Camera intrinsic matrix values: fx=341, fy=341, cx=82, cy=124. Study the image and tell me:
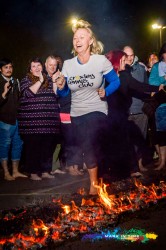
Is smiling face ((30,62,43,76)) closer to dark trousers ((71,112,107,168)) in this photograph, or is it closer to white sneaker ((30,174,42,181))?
dark trousers ((71,112,107,168))

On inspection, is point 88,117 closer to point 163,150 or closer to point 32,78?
point 32,78

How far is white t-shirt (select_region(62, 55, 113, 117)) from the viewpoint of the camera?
485cm

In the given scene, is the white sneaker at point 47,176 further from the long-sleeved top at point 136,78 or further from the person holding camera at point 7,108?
the long-sleeved top at point 136,78

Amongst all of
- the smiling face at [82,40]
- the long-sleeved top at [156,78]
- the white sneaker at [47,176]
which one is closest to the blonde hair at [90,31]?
the smiling face at [82,40]

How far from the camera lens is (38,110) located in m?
6.57

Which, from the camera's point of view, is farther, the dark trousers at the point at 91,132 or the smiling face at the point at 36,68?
the smiling face at the point at 36,68

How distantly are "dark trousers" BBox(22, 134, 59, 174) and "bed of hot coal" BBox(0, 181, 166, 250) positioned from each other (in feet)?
6.08

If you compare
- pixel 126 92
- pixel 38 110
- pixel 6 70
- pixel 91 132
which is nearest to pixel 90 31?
pixel 91 132

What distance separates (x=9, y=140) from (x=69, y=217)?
3.18 metres

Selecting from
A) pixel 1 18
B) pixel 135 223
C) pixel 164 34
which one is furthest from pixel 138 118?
Result: pixel 164 34

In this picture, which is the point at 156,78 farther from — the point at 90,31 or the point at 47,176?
the point at 47,176

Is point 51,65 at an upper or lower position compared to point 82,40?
Result: lower

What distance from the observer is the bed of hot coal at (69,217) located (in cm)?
355

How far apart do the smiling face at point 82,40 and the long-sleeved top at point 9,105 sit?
2180 millimetres
